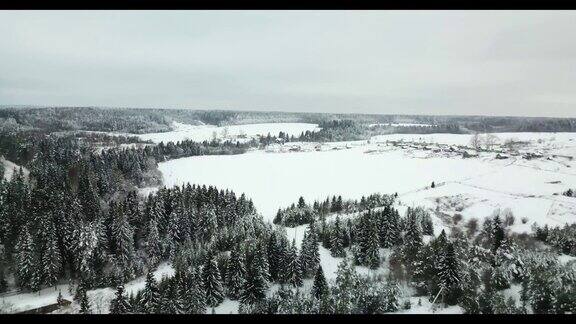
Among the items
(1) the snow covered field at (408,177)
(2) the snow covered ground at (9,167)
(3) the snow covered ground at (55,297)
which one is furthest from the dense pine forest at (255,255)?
(2) the snow covered ground at (9,167)

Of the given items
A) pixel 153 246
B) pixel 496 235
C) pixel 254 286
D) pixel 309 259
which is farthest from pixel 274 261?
pixel 496 235

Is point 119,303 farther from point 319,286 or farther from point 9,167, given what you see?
point 9,167

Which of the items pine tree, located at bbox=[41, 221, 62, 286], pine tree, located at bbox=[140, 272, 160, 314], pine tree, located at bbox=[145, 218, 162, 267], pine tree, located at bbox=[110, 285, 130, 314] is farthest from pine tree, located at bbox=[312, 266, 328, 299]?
pine tree, located at bbox=[41, 221, 62, 286]

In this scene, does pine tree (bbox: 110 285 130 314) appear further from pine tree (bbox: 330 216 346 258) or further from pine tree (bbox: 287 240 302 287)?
Answer: pine tree (bbox: 330 216 346 258)

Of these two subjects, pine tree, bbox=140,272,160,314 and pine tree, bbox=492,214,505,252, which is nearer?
pine tree, bbox=140,272,160,314

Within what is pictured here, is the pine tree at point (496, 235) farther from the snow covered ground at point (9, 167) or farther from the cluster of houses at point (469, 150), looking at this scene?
→ the snow covered ground at point (9, 167)
